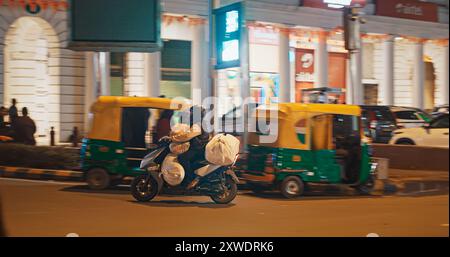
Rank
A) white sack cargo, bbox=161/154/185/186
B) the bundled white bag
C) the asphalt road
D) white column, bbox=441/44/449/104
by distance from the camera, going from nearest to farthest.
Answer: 1. the asphalt road
2. the bundled white bag
3. white sack cargo, bbox=161/154/185/186
4. white column, bbox=441/44/449/104

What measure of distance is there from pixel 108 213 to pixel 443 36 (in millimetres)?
22568

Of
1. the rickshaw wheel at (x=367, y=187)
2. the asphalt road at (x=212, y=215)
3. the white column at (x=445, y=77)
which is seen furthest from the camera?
the white column at (x=445, y=77)

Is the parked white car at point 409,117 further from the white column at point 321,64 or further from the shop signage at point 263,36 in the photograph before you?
the shop signage at point 263,36

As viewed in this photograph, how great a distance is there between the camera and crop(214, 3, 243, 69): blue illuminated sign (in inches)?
570

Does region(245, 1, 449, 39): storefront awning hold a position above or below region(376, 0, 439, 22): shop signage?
below

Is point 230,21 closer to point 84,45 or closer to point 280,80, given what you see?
point 84,45

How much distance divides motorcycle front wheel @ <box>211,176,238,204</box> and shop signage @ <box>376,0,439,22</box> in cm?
1777

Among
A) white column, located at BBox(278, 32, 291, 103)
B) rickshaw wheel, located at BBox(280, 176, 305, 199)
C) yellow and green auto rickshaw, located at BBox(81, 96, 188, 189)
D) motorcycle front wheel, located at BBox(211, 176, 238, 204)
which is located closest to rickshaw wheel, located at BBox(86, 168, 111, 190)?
yellow and green auto rickshaw, located at BBox(81, 96, 188, 189)

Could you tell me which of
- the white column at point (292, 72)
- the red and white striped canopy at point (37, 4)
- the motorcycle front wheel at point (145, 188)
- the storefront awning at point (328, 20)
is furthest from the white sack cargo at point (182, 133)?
the white column at point (292, 72)

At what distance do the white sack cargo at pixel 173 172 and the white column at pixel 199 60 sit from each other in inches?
488

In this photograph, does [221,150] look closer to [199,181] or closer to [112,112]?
[199,181]

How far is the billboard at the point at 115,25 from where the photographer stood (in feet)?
49.4

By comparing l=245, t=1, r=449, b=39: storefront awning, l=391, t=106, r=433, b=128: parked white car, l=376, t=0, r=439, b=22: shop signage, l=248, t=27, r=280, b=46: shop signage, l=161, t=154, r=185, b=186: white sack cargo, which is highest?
l=376, t=0, r=439, b=22: shop signage

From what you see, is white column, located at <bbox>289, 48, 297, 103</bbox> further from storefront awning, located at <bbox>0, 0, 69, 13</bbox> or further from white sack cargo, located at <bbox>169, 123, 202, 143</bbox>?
white sack cargo, located at <bbox>169, 123, 202, 143</bbox>
